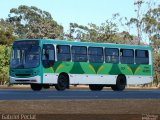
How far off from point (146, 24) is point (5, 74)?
32.4 m

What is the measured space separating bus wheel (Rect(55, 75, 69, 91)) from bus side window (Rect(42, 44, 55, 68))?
40.5 inches

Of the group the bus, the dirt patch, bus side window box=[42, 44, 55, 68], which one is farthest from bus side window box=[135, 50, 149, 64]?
the dirt patch

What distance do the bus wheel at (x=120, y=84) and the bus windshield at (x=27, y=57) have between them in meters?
6.64

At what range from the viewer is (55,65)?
3619 cm

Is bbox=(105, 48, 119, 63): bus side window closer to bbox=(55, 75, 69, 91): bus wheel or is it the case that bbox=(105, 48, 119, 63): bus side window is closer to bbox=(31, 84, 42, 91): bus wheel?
bbox=(55, 75, 69, 91): bus wheel

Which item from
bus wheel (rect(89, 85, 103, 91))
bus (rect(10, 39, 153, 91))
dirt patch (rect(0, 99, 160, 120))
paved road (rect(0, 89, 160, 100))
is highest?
bus (rect(10, 39, 153, 91))

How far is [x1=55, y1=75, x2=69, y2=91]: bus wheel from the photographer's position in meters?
36.1

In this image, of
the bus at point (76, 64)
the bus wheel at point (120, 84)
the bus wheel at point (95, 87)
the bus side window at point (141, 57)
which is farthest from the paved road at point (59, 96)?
the bus side window at point (141, 57)

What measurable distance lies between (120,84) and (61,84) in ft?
17.9

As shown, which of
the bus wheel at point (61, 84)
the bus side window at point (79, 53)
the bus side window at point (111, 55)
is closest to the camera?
the bus wheel at point (61, 84)

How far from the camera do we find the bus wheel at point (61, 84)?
1420 inches

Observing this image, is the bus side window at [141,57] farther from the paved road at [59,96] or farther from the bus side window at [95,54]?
the paved road at [59,96]

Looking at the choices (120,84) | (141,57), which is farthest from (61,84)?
(141,57)

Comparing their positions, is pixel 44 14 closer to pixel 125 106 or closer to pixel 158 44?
pixel 158 44
